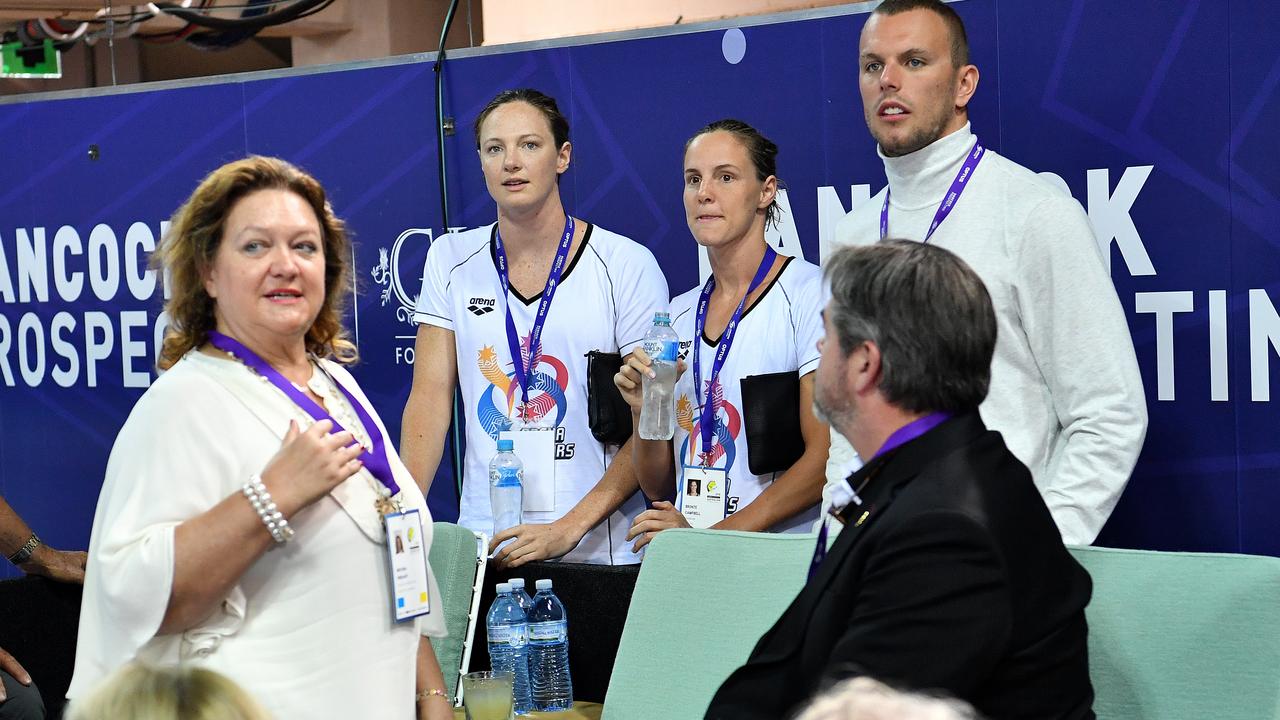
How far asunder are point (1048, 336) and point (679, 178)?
1.66 m

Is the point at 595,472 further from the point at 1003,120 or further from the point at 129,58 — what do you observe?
the point at 129,58

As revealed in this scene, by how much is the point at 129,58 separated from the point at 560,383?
5.19 m

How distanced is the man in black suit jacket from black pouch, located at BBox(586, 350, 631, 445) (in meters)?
1.71

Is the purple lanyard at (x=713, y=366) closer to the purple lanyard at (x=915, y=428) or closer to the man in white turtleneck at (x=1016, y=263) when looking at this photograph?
the man in white turtleneck at (x=1016, y=263)

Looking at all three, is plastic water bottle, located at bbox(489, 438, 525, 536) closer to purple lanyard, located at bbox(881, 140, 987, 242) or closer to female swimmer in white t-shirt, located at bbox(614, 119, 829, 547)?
female swimmer in white t-shirt, located at bbox(614, 119, 829, 547)

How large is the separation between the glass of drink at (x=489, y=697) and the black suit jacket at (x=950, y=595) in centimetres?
104

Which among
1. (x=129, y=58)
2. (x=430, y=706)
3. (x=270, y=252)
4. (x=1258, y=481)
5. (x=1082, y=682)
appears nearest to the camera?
(x=1082, y=682)

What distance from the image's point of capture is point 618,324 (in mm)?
3625

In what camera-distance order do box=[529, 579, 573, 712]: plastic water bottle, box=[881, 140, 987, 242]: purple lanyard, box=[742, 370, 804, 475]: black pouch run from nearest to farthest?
box=[881, 140, 987, 242]: purple lanyard → box=[529, 579, 573, 712]: plastic water bottle → box=[742, 370, 804, 475]: black pouch

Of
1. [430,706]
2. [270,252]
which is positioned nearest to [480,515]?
[430,706]

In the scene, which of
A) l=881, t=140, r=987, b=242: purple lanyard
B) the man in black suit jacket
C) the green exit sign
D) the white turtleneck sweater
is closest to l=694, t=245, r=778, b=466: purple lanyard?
the white turtleneck sweater

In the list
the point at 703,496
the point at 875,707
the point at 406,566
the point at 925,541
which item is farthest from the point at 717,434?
the point at 875,707

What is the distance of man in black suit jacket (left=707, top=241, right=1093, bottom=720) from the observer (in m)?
1.60

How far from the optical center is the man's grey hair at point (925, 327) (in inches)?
66.9
